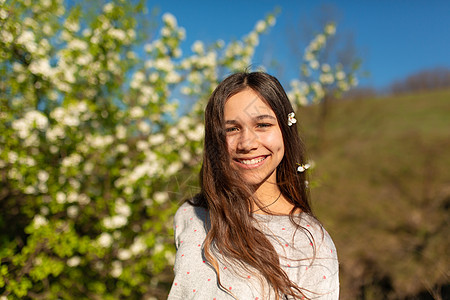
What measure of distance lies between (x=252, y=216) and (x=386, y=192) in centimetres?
1008

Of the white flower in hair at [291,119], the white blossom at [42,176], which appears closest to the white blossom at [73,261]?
the white blossom at [42,176]

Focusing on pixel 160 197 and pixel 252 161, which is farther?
pixel 160 197

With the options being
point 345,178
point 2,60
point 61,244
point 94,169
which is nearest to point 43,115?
point 2,60

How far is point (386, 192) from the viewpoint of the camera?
10.0m

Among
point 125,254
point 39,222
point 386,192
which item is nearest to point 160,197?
point 125,254

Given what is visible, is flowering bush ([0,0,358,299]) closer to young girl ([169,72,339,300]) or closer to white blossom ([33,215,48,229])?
white blossom ([33,215,48,229])

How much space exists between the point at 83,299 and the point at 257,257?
2.55m

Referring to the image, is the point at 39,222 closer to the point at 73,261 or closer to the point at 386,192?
the point at 73,261

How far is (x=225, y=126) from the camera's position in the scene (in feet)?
4.43

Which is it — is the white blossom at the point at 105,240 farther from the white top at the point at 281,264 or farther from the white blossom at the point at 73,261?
the white top at the point at 281,264

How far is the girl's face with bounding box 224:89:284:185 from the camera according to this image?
1.31 meters

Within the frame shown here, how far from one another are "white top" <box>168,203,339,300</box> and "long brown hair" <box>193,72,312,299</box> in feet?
0.12

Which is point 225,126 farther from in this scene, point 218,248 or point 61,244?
point 61,244

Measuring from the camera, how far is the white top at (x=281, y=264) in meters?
1.12
